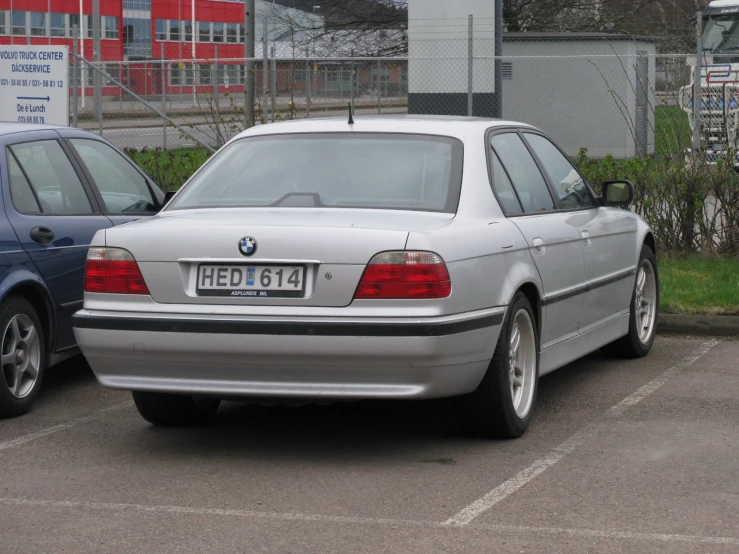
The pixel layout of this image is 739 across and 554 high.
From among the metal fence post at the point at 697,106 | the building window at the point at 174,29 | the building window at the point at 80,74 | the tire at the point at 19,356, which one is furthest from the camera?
the building window at the point at 174,29

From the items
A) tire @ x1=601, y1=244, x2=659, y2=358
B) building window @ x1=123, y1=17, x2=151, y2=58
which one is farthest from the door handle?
building window @ x1=123, y1=17, x2=151, y2=58

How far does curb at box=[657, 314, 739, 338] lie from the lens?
9391 millimetres

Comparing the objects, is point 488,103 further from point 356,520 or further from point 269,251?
point 356,520

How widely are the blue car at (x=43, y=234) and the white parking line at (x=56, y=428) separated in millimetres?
332

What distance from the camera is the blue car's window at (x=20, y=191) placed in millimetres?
7227

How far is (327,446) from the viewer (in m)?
6.14

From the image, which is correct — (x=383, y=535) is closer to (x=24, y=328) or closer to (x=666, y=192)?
(x=24, y=328)

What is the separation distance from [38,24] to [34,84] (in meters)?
52.7

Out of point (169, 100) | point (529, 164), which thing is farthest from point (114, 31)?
point (529, 164)

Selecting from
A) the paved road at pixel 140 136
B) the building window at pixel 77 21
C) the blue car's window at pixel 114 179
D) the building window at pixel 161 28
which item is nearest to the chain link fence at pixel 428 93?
the paved road at pixel 140 136

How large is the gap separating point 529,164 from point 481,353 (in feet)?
5.47

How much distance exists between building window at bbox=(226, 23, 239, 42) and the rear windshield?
2785 inches

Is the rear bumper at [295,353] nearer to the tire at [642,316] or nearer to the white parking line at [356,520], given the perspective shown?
the white parking line at [356,520]

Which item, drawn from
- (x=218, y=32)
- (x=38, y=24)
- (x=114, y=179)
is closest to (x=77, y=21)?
(x=38, y=24)
